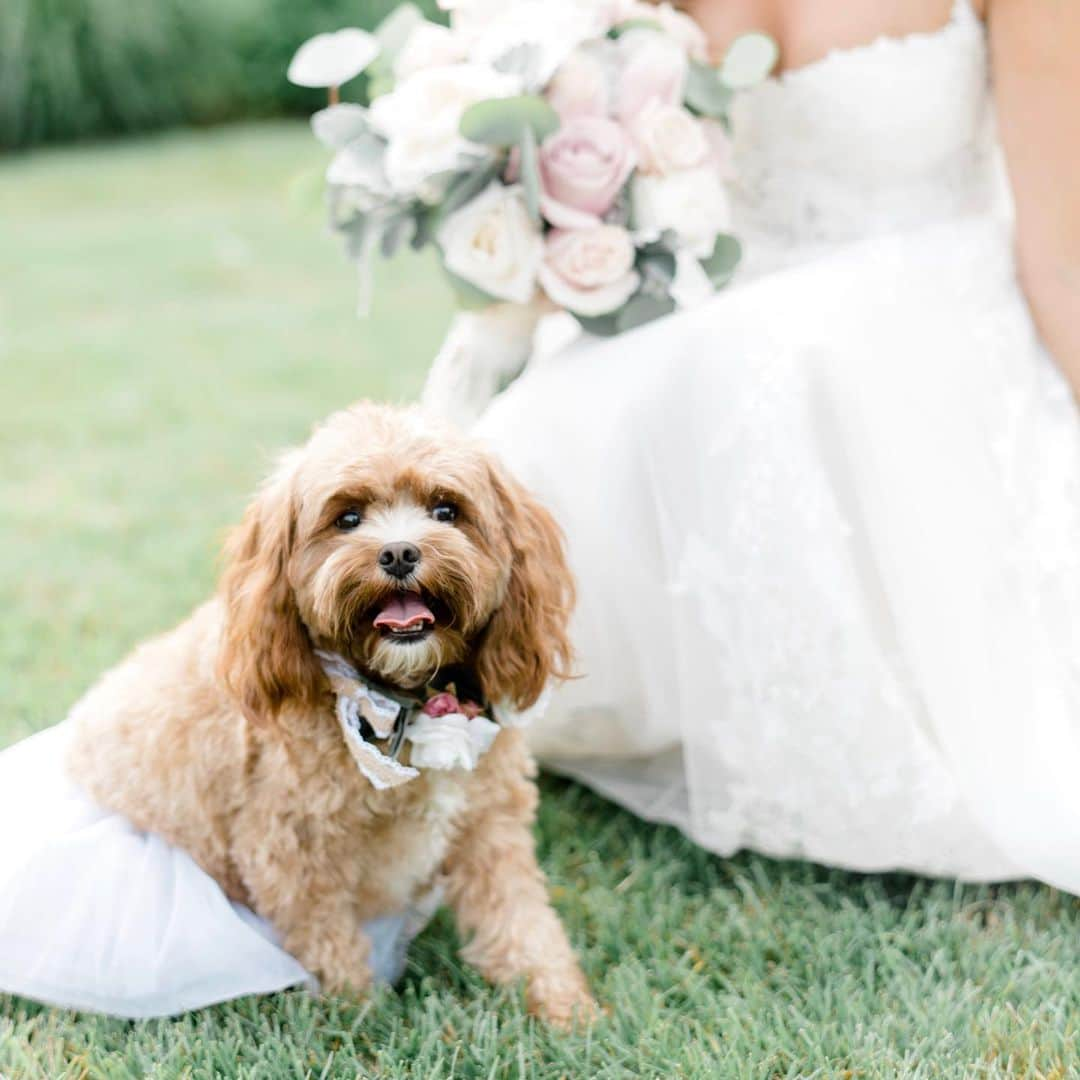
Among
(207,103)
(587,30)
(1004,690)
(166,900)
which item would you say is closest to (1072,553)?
(1004,690)

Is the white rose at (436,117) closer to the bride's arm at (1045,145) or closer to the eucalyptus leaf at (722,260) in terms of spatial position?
the eucalyptus leaf at (722,260)

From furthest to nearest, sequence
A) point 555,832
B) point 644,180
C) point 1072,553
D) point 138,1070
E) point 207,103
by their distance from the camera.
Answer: point 207,103
point 555,832
point 644,180
point 1072,553
point 138,1070

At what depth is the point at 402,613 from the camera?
220 cm

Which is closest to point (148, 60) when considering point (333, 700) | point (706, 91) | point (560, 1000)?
point (706, 91)

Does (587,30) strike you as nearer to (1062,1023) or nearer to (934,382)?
(934,382)

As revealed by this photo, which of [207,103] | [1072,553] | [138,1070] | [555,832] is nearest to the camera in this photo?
[138,1070]

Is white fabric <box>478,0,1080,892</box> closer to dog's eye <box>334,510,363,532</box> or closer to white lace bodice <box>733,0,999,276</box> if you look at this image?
white lace bodice <box>733,0,999,276</box>

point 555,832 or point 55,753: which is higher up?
point 55,753

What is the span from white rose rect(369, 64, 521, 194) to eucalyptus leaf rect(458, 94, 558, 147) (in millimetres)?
34

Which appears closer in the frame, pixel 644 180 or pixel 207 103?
pixel 644 180

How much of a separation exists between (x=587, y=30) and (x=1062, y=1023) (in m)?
1.92

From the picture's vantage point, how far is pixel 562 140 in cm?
276

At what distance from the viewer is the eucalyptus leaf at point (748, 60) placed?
2867 mm

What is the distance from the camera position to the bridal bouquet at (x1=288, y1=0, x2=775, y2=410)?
8.87 ft
